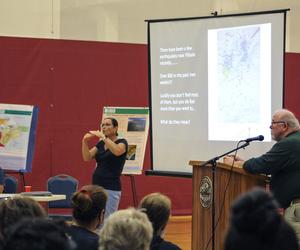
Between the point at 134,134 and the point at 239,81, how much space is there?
2.27 meters

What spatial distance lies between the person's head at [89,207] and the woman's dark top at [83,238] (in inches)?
3.2

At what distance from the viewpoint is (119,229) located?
6.76ft

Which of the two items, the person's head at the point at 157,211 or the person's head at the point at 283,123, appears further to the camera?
the person's head at the point at 283,123

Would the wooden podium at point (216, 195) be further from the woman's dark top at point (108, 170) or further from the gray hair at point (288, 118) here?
the woman's dark top at point (108, 170)

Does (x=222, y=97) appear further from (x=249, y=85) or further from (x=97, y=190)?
(x=97, y=190)

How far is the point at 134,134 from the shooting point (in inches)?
270

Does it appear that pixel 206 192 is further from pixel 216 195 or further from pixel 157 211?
pixel 157 211

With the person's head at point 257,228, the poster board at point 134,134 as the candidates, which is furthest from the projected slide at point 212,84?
the person's head at point 257,228

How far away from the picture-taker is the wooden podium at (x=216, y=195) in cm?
406

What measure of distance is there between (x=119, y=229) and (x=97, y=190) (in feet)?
3.12

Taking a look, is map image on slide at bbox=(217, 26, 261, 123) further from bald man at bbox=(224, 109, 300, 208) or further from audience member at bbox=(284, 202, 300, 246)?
audience member at bbox=(284, 202, 300, 246)

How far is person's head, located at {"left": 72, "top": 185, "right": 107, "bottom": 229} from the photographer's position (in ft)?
9.51

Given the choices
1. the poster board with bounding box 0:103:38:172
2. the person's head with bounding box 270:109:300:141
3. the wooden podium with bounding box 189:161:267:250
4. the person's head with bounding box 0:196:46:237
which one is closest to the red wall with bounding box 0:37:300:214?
the poster board with bounding box 0:103:38:172

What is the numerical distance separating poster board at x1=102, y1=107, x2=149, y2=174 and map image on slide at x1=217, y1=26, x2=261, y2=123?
2.05m
